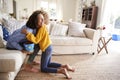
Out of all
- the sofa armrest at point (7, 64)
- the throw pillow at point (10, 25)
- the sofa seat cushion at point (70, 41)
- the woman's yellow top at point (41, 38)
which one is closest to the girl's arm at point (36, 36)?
the woman's yellow top at point (41, 38)

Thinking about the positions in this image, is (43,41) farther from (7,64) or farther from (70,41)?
(70,41)

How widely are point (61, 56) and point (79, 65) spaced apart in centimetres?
69

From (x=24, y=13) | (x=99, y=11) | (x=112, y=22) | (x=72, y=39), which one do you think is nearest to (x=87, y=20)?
(x=99, y=11)

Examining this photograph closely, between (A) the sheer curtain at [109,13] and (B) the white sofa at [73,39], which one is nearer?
(B) the white sofa at [73,39]

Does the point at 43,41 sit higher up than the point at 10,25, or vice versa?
the point at 10,25

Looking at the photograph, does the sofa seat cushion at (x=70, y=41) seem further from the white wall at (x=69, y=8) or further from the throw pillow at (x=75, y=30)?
the white wall at (x=69, y=8)

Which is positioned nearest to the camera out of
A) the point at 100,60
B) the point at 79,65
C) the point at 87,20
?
the point at 79,65

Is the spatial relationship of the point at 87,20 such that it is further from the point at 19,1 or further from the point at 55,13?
the point at 19,1

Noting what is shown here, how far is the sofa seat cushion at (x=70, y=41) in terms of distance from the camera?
11.1ft

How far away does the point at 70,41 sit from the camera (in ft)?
11.4

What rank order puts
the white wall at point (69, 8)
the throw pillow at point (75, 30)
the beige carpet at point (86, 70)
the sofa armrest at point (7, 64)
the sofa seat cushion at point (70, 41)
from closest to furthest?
the sofa armrest at point (7, 64) < the beige carpet at point (86, 70) < the sofa seat cushion at point (70, 41) < the throw pillow at point (75, 30) < the white wall at point (69, 8)

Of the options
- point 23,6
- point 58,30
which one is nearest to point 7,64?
point 58,30

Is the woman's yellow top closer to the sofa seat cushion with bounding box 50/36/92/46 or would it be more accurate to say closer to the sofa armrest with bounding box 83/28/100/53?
the sofa seat cushion with bounding box 50/36/92/46

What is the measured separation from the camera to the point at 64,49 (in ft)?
11.5
